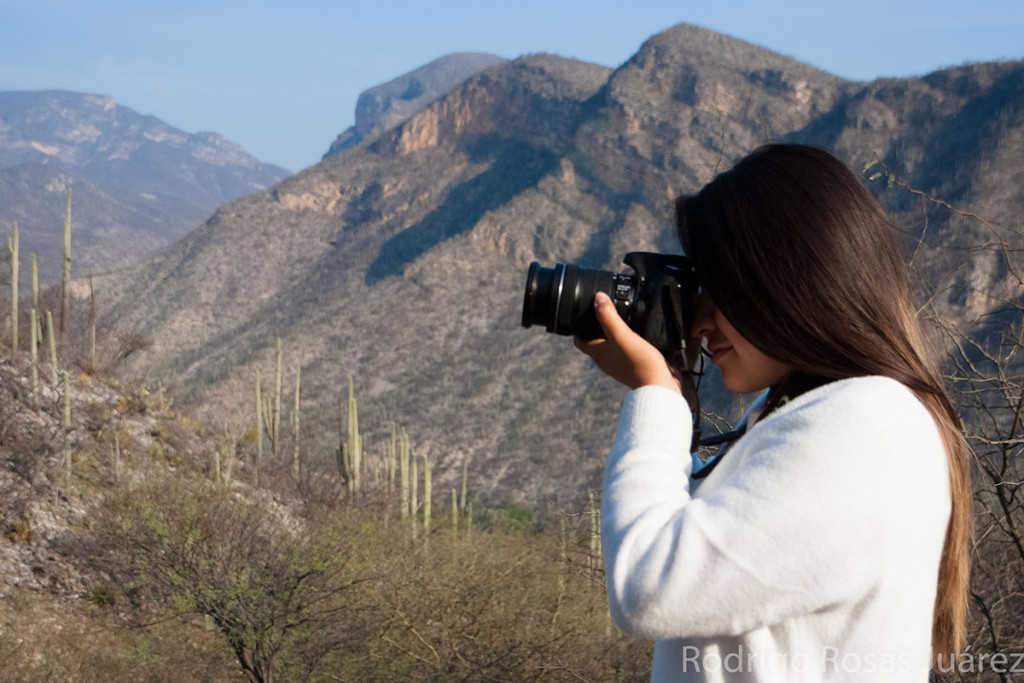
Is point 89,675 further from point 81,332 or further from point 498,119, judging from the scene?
point 498,119

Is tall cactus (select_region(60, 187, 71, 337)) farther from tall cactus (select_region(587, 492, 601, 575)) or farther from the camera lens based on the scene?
the camera lens

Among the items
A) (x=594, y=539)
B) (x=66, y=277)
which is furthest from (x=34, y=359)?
(x=594, y=539)

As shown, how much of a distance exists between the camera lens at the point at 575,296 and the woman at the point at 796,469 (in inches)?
4.3

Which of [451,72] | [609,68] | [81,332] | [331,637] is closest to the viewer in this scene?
[331,637]

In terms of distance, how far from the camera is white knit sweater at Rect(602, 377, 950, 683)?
882mm

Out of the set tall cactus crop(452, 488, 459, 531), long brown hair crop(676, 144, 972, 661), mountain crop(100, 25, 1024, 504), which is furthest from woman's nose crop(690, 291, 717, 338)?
mountain crop(100, 25, 1024, 504)

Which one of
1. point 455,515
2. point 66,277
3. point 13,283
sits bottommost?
point 455,515

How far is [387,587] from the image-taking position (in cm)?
1052

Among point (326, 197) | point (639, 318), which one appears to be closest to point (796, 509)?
point (639, 318)

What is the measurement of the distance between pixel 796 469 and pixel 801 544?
0.23 ft

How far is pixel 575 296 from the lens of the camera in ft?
4.20

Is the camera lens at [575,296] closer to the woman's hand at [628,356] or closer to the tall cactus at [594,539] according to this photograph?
the woman's hand at [628,356]

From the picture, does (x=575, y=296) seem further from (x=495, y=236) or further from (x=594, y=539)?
(x=495, y=236)

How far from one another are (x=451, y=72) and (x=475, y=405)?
17052 centimetres
